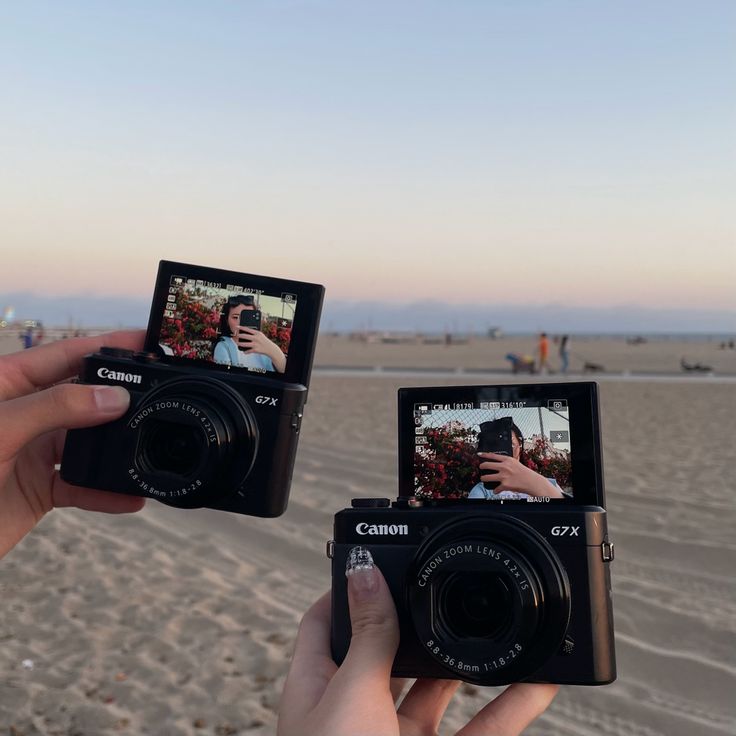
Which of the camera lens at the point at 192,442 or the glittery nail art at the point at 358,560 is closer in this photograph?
the glittery nail art at the point at 358,560

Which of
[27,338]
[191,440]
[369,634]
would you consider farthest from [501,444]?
[27,338]

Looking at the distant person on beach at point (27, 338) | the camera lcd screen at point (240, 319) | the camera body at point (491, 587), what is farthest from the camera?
the distant person on beach at point (27, 338)

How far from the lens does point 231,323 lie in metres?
1.98

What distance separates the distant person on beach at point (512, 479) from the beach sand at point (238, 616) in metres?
2.43

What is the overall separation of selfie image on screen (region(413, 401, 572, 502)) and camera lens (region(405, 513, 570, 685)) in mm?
194

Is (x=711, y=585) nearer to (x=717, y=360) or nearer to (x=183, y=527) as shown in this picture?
(x=183, y=527)

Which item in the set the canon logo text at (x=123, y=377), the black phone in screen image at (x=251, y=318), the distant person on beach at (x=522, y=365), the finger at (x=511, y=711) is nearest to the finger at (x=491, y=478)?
the finger at (x=511, y=711)

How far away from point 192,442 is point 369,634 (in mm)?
649

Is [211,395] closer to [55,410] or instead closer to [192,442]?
[192,442]

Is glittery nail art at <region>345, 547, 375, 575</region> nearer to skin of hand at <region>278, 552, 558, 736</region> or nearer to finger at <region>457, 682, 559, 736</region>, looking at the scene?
skin of hand at <region>278, 552, 558, 736</region>

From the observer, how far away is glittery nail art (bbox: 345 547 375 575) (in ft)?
5.77

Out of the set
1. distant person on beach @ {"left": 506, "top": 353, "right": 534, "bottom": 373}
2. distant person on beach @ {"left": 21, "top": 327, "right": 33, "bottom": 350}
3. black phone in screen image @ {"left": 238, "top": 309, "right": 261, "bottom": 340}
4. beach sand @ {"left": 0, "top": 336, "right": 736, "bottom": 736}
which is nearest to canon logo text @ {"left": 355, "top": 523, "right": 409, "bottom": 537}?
black phone in screen image @ {"left": 238, "top": 309, "right": 261, "bottom": 340}

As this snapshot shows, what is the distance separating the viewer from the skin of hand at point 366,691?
4.87 ft

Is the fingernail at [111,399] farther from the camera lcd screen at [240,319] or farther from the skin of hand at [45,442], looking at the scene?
the camera lcd screen at [240,319]
